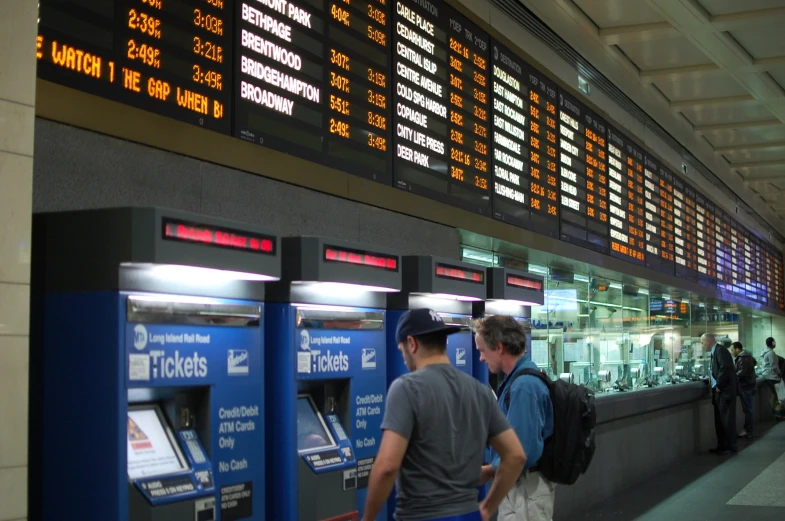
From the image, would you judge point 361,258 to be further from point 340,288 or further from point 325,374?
point 325,374

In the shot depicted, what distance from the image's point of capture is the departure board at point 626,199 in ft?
36.6

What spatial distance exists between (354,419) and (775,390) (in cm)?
1813

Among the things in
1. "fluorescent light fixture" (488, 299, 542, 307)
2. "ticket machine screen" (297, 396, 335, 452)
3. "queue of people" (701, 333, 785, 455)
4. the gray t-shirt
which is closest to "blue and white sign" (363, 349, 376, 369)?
"ticket machine screen" (297, 396, 335, 452)

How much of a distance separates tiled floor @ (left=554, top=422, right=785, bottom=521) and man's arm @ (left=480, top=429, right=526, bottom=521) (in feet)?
16.2

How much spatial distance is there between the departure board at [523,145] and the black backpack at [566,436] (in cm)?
308

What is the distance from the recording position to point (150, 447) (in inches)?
132

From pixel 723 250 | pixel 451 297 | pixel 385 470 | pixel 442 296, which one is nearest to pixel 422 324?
pixel 385 470

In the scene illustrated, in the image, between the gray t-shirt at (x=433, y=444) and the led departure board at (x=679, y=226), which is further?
the led departure board at (x=679, y=226)

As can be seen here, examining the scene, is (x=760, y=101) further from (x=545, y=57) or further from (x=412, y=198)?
(x=412, y=198)

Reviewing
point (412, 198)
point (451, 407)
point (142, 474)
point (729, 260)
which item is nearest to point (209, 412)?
point (142, 474)

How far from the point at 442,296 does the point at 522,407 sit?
1168mm

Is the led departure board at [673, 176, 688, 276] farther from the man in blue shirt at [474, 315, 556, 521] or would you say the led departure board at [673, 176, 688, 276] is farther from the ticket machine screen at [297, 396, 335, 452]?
the ticket machine screen at [297, 396, 335, 452]

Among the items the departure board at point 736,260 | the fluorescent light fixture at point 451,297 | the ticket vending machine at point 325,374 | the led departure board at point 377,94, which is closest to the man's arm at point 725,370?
the led departure board at point 377,94

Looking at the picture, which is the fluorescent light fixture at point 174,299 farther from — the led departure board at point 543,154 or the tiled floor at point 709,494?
the tiled floor at point 709,494
